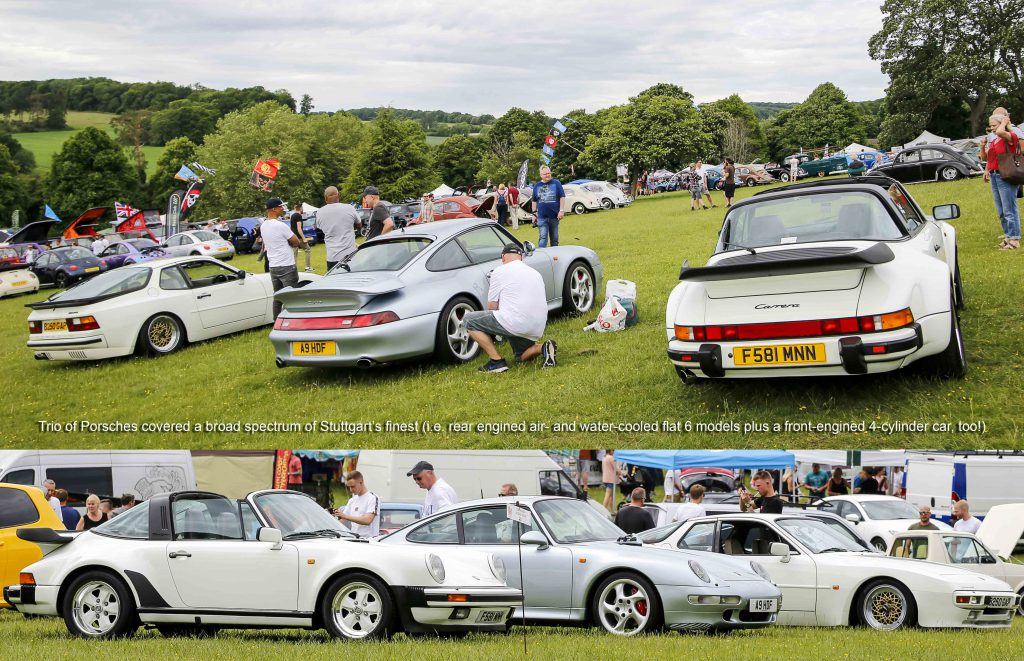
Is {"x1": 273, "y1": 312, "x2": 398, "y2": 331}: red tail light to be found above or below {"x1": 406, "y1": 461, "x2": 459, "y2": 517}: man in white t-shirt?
above

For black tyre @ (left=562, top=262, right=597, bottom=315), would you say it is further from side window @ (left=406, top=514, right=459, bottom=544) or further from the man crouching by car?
side window @ (left=406, top=514, right=459, bottom=544)

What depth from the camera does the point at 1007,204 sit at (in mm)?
10562

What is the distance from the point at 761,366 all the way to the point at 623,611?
198 cm

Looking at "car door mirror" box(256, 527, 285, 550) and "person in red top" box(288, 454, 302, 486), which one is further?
"person in red top" box(288, 454, 302, 486)

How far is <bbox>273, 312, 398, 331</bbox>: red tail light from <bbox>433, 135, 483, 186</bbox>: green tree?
12.4 metres

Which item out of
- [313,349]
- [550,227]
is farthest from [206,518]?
[550,227]

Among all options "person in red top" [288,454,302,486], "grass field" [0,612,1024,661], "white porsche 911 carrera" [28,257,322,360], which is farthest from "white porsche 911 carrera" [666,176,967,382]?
"white porsche 911 carrera" [28,257,322,360]

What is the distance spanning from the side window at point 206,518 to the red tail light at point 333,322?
2413mm

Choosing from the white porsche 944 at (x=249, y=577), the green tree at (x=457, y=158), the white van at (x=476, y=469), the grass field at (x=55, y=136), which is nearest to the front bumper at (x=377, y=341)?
the white van at (x=476, y=469)

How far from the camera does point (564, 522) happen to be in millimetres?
6680

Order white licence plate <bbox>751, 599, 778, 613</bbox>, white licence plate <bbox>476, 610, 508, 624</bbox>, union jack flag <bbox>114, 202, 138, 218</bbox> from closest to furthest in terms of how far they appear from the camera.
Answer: white licence plate <bbox>476, 610, 508, 624</bbox>, white licence plate <bbox>751, 599, 778, 613</bbox>, union jack flag <bbox>114, 202, 138, 218</bbox>

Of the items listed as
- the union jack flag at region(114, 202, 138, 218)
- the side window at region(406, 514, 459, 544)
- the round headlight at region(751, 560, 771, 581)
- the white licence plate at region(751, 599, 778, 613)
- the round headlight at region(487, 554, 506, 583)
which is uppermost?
the union jack flag at region(114, 202, 138, 218)

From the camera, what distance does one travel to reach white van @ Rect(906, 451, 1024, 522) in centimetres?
1126

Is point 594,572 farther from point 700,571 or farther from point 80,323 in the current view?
point 80,323
